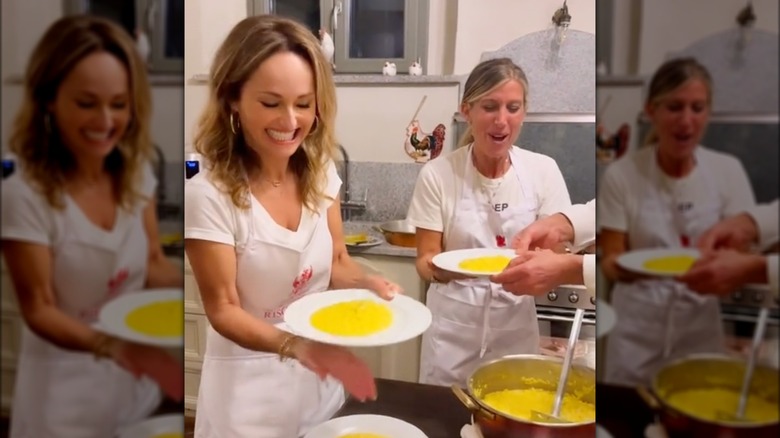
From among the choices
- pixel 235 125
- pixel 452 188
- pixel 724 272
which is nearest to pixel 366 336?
pixel 452 188

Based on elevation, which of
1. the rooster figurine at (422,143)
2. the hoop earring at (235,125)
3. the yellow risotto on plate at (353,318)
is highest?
the hoop earring at (235,125)

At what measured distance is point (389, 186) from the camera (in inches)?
34.6

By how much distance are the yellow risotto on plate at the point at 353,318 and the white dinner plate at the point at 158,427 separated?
22 centimetres

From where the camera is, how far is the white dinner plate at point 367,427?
0.89 m

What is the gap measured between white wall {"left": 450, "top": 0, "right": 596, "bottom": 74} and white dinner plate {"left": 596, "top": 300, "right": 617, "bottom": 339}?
0.38m

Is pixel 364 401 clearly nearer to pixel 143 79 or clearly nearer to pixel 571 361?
pixel 571 361

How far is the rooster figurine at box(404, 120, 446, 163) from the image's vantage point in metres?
0.86

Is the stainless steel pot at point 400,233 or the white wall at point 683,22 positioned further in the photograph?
the stainless steel pot at point 400,233

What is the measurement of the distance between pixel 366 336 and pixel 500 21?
489 mm

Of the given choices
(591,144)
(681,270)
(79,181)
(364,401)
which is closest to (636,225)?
(681,270)

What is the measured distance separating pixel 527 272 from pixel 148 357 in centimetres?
52

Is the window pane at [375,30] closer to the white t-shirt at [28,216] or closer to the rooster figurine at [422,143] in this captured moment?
the rooster figurine at [422,143]

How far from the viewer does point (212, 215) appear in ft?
2.72

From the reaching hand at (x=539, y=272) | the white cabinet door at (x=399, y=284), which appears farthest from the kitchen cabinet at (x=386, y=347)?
the reaching hand at (x=539, y=272)
